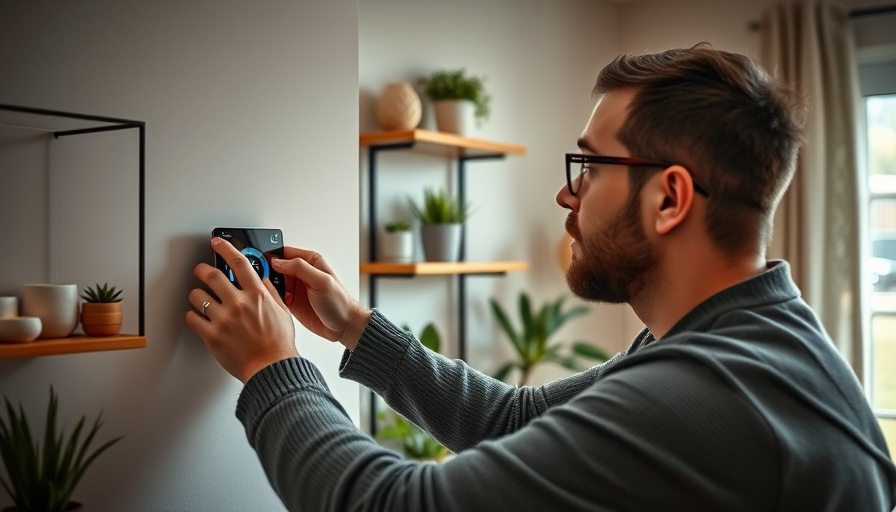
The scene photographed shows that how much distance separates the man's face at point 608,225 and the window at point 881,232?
257cm

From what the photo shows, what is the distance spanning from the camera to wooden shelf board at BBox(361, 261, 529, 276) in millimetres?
2779

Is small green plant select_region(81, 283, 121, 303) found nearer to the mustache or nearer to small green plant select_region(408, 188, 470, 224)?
the mustache

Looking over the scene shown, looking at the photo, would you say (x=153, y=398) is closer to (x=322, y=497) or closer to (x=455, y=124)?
(x=322, y=497)

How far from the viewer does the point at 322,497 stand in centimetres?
104

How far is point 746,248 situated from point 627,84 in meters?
0.28

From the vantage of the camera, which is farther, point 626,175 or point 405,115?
point 405,115

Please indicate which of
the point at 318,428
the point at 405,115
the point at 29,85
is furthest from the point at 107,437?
the point at 405,115

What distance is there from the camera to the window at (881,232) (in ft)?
11.5

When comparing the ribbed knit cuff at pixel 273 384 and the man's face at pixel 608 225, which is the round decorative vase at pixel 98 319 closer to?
the ribbed knit cuff at pixel 273 384

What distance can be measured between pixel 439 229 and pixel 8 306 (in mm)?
1933

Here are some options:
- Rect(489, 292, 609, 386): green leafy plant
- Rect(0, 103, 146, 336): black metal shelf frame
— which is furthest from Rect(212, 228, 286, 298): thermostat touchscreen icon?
Rect(489, 292, 609, 386): green leafy plant

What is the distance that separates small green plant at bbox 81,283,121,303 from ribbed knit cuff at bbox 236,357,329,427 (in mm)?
210

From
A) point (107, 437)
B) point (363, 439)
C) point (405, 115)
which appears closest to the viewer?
point (363, 439)

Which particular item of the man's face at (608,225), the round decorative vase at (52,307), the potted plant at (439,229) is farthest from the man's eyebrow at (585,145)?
the potted plant at (439,229)
